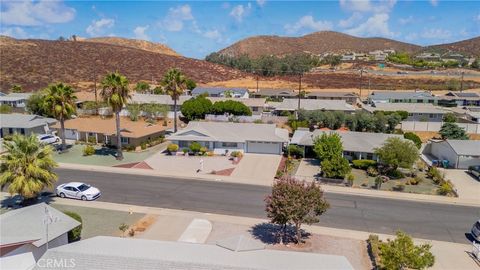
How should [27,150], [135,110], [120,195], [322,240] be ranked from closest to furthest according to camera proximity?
[322,240] < [27,150] < [120,195] < [135,110]

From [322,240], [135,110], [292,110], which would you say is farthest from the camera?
[292,110]

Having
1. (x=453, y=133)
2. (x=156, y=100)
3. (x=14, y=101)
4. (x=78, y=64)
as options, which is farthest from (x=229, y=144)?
(x=78, y=64)

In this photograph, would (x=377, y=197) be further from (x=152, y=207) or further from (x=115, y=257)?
(x=115, y=257)

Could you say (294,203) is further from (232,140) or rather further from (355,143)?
(232,140)

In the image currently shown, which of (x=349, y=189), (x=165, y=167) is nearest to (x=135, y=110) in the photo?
(x=165, y=167)

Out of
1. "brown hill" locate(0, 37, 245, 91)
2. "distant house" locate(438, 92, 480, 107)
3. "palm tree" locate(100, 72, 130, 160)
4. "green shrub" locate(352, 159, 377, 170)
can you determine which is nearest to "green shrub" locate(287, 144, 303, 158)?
"green shrub" locate(352, 159, 377, 170)

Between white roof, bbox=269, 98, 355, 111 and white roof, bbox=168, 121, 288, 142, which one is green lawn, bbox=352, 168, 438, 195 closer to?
white roof, bbox=168, 121, 288, 142
